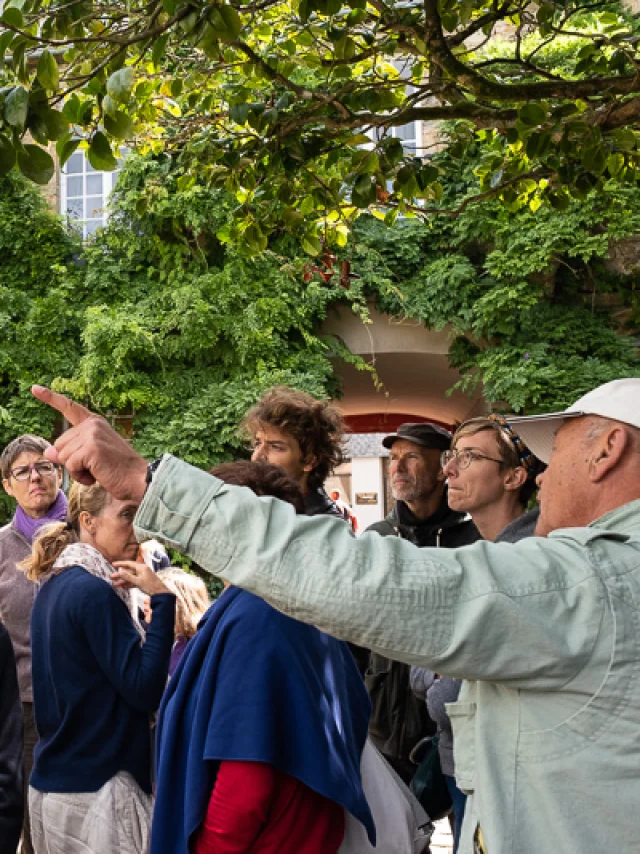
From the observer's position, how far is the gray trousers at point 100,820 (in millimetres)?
3137

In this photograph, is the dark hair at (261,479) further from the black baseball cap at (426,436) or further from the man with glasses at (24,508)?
the man with glasses at (24,508)

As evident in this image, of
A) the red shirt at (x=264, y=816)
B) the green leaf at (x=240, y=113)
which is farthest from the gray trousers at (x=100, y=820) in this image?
the green leaf at (x=240, y=113)

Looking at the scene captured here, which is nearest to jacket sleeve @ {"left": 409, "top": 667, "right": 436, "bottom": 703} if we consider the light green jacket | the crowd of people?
the crowd of people

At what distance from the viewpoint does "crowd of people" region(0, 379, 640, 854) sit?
151 cm

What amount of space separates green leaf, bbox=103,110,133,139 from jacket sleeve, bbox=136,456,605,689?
2063 mm

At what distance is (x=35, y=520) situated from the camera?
5.46 metres

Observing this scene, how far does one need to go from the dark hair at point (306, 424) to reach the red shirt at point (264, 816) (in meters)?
2.04

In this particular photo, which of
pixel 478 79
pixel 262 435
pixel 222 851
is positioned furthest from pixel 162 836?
pixel 478 79

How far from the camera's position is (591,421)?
191 centimetres

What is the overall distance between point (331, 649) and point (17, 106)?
68.3 inches

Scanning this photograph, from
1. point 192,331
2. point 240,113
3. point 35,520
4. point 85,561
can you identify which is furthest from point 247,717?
point 192,331

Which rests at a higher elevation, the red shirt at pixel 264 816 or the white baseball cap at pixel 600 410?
the white baseball cap at pixel 600 410

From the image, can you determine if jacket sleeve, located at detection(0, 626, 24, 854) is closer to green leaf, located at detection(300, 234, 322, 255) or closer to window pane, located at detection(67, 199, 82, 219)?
green leaf, located at detection(300, 234, 322, 255)

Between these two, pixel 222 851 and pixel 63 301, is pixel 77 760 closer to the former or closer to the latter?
pixel 222 851
